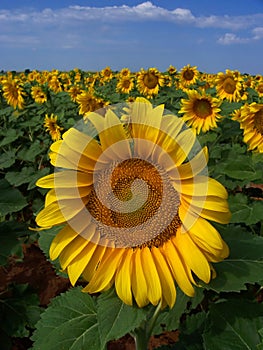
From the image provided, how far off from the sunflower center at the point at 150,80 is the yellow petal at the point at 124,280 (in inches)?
270

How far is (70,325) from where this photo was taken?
1.49 meters

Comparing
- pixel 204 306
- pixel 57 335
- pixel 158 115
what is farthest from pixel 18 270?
pixel 158 115

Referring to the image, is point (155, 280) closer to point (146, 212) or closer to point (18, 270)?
point (146, 212)

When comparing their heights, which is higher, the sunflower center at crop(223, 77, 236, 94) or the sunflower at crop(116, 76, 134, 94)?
the sunflower center at crop(223, 77, 236, 94)

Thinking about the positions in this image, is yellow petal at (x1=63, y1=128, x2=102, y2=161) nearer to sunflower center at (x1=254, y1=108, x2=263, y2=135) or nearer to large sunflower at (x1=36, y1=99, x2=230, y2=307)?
large sunflower at (x1=36, y1=99, x2=230, y2=307)

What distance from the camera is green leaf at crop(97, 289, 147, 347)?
3.82 feet

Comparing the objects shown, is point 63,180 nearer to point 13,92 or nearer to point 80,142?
point 80,142

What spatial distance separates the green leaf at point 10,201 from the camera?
194cm

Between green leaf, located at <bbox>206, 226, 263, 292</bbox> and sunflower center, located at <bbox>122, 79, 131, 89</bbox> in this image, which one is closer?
green leaf, located at <bbox>206, 226, 263, 292</bbox>

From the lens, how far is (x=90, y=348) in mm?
1387

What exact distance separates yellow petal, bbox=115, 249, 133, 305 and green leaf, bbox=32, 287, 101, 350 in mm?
300

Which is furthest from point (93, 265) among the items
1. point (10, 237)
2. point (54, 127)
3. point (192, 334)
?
point (54, 127)

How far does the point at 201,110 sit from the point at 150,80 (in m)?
2.99

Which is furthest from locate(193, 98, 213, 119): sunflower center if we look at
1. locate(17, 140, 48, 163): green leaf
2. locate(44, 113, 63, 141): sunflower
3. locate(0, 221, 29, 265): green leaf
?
locate(0, 221, 29, 265): green leaf
